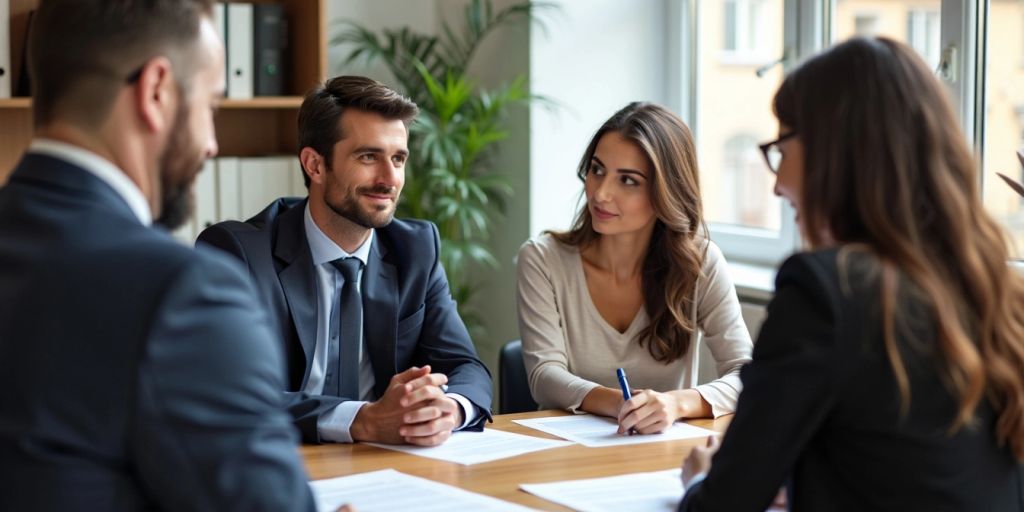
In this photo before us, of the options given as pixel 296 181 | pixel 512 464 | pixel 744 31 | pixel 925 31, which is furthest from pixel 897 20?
pixel 512 464

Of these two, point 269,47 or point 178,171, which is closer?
point 178,171

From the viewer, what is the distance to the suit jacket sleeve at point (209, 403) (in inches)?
44.2

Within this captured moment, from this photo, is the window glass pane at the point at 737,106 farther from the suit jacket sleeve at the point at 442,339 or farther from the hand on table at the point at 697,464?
the hand on table at the point at 697,464

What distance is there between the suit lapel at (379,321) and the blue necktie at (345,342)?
0.03 meters

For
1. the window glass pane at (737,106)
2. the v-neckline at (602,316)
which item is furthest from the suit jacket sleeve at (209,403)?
the window glass pane at (737,106)

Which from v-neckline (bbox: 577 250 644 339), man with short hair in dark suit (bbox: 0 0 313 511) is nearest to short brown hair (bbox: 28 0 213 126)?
man with short hair in dark suit (bbox: 0 0 313 511)

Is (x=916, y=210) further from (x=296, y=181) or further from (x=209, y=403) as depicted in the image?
(x=296, y=181)

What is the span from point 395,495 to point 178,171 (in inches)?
27.8

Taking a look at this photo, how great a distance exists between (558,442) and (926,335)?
0.97 meters

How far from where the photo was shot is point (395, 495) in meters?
1.80

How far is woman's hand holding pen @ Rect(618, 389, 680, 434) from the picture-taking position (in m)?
2.23

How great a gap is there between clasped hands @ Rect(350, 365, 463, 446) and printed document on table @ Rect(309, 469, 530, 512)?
0.20 metres

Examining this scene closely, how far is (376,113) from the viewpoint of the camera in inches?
104

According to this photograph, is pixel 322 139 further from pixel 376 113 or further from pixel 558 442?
pixel 558 442
